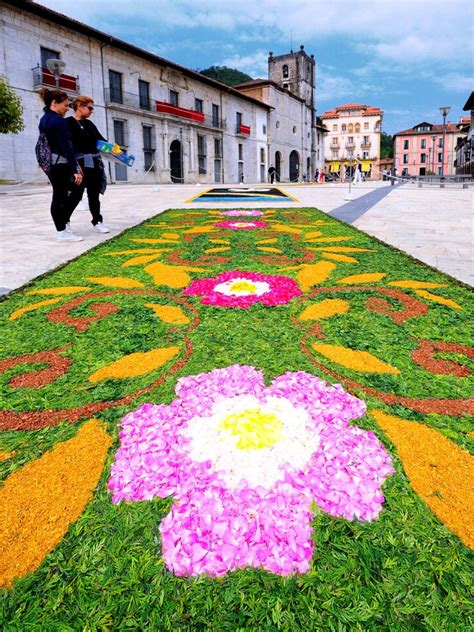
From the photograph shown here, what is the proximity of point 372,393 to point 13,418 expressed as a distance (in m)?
1.25

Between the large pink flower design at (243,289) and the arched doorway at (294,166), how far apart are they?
47617 millimetres

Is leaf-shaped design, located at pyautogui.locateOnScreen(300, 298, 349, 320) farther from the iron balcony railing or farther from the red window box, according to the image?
the red window box

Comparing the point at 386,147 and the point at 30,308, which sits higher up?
the point at 386,147

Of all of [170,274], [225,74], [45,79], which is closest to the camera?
[170,274]

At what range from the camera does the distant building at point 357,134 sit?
74.1 metres

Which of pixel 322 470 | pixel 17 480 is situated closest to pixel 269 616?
pixel 322 470

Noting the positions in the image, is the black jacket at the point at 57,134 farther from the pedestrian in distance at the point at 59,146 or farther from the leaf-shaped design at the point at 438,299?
the leaf-shaped design at the point at 438,299

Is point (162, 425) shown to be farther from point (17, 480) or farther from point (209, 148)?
point (209, 148)

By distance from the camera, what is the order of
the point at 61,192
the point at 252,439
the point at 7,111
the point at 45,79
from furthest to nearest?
the point at 45,79
the point at 7,111
the point at 61,192
the point at 252,439

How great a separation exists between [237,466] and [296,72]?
181 ft

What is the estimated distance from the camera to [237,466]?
1.17m

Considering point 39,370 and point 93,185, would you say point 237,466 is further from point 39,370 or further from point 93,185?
point 93,185

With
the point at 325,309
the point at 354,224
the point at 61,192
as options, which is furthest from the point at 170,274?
the point at 354,224

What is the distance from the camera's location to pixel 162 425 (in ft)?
4.43
